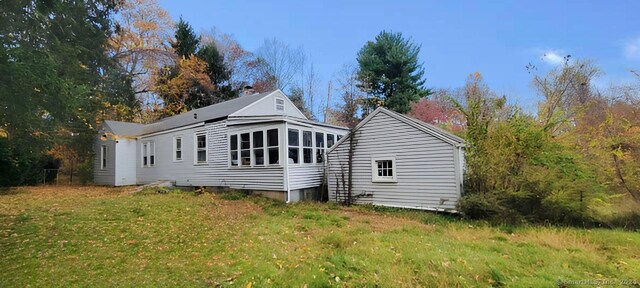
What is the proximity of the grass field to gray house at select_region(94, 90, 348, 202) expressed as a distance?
11.7 ft

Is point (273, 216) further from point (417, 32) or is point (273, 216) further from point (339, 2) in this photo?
point (417, 32)

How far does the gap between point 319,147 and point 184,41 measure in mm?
19830

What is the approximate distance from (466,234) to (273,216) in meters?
5.33

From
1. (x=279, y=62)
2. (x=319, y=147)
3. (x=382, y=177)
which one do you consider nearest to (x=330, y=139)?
(x=319, y=147)

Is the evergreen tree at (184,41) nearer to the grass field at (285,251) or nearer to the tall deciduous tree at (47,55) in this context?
the tall deciduous tree at (47,55)

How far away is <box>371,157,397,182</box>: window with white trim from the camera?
11.5 meters

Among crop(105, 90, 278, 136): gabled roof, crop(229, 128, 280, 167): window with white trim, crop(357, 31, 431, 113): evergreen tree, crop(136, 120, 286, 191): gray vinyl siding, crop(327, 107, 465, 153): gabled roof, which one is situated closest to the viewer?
crop(327, 107, 465, 153): gabled roof

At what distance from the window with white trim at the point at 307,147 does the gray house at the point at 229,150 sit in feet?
0.07

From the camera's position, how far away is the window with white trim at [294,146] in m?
12.8

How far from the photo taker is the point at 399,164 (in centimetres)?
1137

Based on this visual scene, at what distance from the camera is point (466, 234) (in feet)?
24.3

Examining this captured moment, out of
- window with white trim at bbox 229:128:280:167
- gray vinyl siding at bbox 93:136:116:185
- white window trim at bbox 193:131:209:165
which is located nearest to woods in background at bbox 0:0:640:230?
gray vinyl siding at bbox 93:136:116:185

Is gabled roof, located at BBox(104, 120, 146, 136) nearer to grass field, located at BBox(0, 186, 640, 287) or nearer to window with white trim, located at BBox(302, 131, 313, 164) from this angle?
grass field, located at BBox(0, 186, 640, 287)

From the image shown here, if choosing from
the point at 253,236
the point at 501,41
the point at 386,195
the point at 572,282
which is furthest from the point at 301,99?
the point at 572,282
